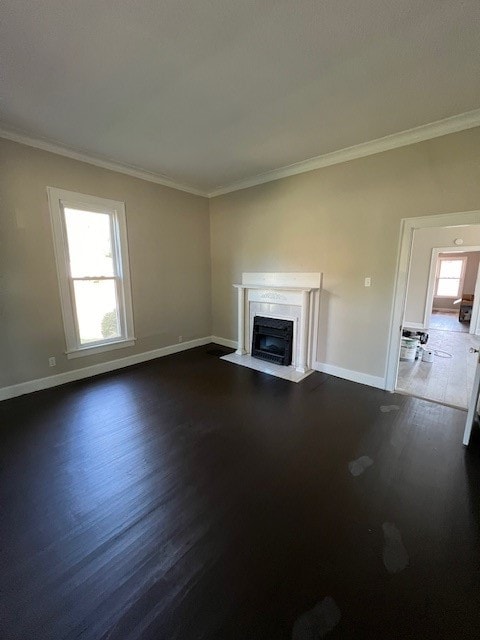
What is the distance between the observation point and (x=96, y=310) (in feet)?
12.6

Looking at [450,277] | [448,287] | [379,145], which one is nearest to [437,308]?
[448,287]

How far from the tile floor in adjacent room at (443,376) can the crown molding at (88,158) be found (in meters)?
4.60

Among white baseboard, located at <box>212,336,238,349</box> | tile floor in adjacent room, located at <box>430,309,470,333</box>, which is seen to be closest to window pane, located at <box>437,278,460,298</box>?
tile floor in adjacent room, located at <box>430,309,470,333</box>

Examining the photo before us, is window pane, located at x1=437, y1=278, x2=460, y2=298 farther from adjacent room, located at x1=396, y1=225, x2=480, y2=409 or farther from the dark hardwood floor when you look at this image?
the dark hardwood floor

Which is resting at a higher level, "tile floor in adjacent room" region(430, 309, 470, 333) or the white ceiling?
the white ceiling

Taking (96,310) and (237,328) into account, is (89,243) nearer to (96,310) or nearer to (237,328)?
(96,310)

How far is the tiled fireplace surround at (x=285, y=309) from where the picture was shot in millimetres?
3920

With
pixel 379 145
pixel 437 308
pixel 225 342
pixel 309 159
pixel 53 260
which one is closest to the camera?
pixel 379 145

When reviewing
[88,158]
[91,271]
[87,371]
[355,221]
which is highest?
[88,158]

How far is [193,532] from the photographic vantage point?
155 centimetres

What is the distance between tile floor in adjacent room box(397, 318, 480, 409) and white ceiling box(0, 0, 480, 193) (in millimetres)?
2979

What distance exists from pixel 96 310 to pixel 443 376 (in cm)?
508

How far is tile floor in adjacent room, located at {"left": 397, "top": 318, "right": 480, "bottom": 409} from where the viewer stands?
10.7 ft

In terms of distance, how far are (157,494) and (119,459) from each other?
536 millimetres
